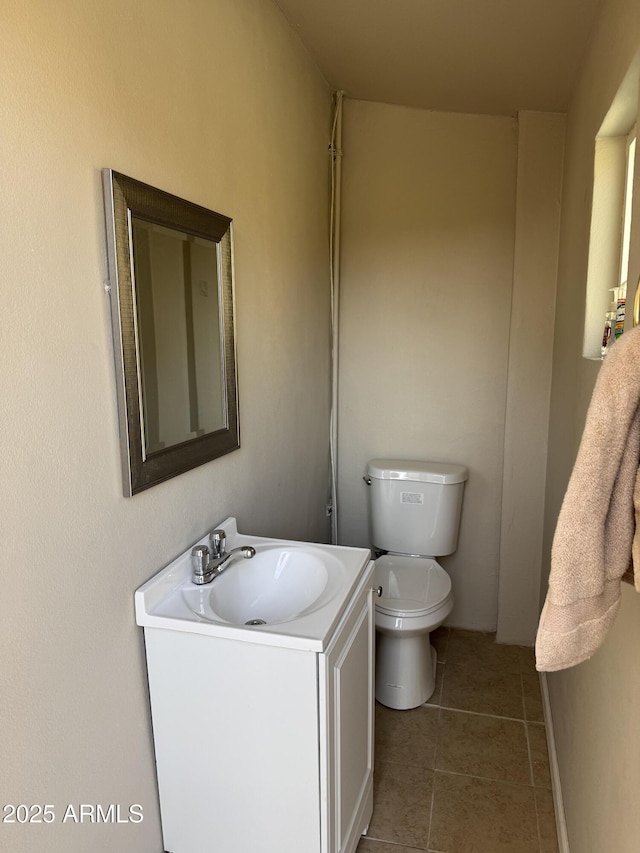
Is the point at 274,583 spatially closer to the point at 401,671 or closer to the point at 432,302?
the point at 401,671

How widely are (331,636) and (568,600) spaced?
1.88 ft

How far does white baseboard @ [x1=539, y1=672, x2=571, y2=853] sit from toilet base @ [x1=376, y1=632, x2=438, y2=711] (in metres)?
0.45

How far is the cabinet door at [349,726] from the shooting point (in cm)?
124

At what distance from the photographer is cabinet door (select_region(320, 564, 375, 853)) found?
124 cm

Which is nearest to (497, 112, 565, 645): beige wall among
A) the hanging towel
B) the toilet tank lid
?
the toilet tank lid

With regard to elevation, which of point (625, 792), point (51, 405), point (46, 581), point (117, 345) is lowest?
point (625, 792)

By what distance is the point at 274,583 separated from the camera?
1.58 m

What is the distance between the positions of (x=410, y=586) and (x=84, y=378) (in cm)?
160

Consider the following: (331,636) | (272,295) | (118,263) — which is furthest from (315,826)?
(272,295)

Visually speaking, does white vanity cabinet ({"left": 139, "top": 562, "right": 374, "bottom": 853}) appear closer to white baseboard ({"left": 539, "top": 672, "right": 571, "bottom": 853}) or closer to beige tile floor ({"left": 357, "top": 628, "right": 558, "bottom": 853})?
beige tile floor ({"left": 357, "top": 628, "right": 558, "bottom": 853})

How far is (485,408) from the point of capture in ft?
8.48

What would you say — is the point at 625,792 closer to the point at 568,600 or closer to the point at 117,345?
the point at 568,600

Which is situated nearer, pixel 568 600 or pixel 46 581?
pixel 568 600

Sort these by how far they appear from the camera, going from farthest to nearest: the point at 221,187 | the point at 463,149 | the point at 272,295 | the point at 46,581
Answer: the point at 463,149, the point at 272,295, the point at 221,187, the point at 46,581
